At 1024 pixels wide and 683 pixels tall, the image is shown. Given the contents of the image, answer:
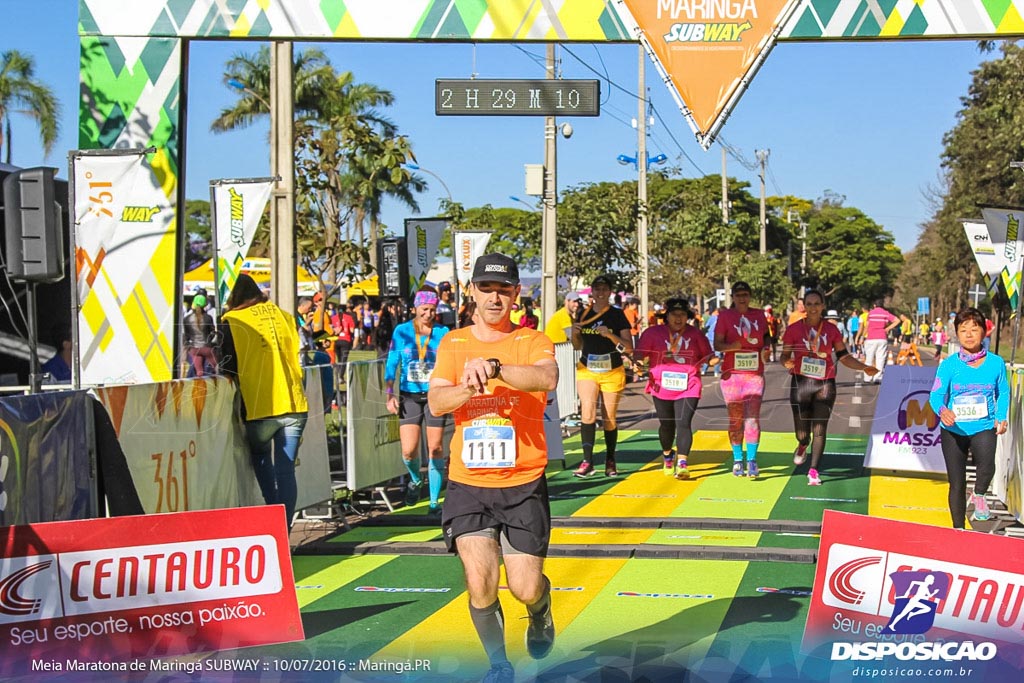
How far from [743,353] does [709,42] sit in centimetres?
432

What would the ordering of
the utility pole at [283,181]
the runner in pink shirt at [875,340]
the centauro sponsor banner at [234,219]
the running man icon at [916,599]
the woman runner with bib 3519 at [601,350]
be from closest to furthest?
the running man icon at [916,599]
the centauro sponsor banner at [234,219]
the woman runner with bib 3519 at [601,350]
the utility pole at [283,181]
the runner in pink shirt at [875,340]

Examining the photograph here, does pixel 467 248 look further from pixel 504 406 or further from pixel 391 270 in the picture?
pixel 504 406

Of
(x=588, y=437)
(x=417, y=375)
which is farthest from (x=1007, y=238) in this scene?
(x=417, y=375)

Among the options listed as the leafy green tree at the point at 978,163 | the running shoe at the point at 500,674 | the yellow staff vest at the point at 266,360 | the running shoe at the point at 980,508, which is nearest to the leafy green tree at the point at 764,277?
the leafy green tree at the point at 978,163

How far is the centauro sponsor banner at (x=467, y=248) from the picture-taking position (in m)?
17.3

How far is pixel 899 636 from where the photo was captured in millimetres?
6035

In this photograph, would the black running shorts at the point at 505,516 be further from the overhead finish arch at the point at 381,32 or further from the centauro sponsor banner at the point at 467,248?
the centauro sponsor banner at the point at 467,248

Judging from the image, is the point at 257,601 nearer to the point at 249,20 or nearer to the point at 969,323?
the point at 249,20

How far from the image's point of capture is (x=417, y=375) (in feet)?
35.8

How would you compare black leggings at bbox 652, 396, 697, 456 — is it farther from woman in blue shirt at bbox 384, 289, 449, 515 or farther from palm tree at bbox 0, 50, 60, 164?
palm tree at bbox 0, 50, 60, 164

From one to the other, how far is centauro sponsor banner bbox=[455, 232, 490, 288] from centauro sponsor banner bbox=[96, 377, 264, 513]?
797cm

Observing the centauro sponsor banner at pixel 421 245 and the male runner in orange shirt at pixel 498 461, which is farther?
the centauro sponsor banner at pixel 421 245

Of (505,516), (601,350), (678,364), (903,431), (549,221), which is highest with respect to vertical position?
(549,221)

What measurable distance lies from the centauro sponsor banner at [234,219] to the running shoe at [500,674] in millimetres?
7262
